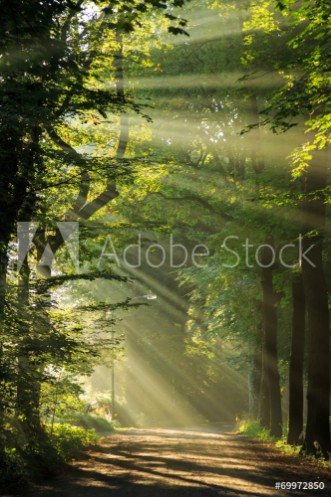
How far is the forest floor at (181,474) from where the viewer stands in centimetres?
1073

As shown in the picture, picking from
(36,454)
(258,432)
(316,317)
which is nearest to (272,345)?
(258,432)

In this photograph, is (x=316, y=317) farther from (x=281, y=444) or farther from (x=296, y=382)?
(x=281, y=444)

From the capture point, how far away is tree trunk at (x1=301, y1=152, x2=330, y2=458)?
51.9ft

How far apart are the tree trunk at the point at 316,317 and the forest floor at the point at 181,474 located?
2.90 feet

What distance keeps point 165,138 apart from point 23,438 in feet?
52.9

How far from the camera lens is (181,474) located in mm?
13344

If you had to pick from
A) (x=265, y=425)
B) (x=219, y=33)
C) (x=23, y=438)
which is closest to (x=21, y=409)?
(x=23, y=438)

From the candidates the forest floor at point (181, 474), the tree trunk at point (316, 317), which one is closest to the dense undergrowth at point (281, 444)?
the forest floor at point (181, 474)

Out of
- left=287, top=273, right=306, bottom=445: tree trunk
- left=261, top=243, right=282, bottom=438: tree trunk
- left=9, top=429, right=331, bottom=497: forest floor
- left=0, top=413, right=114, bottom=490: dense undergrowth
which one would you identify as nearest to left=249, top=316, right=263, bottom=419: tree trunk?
left=261, top=243, right=282, bottom=438: tree trunk

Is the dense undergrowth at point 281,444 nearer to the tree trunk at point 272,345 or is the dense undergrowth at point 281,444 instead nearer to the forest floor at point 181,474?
the forest floor at point 181,474

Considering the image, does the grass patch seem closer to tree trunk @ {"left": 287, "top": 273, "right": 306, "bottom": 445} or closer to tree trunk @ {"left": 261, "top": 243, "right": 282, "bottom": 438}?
tree trunk @ {"left": 261, "top": 243, "right": 282, "bottom": 438}

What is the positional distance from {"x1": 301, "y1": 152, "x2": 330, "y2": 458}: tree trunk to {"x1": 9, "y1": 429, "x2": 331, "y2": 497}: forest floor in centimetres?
88

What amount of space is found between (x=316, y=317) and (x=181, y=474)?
553 cm

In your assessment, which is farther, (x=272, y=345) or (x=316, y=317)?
(x=272, y=345)
